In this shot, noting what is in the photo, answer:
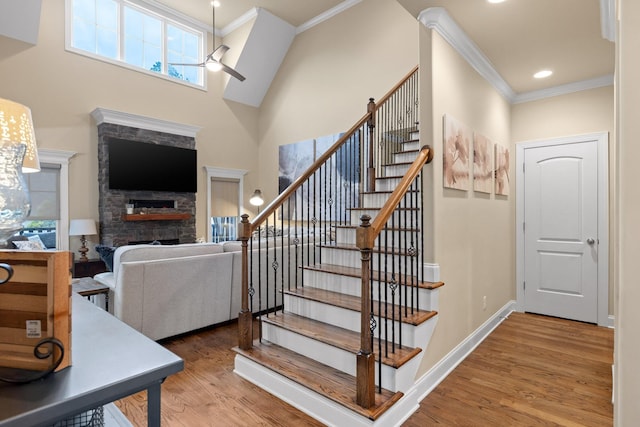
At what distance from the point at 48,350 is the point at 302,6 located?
7016mm

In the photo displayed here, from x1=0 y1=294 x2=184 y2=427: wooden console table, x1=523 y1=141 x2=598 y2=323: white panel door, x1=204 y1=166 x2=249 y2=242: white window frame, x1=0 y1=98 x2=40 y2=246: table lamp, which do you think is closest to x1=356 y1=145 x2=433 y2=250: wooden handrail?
x1=0 y1=294 x2=184 y2=427: wooden console table

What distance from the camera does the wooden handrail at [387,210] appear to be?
198 cm

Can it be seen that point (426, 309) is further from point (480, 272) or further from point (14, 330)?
point (14, 330)

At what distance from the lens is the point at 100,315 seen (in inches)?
46.4

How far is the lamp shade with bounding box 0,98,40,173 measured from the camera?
3.21ft

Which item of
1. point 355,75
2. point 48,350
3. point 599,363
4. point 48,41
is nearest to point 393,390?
point 48,350

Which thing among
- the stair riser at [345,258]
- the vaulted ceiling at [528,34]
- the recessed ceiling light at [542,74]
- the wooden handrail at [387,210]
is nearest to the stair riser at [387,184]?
the stair riser at [345,258]

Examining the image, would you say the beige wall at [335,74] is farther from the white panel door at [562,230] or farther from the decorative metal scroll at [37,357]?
the decorative metal scroll at [37,357]

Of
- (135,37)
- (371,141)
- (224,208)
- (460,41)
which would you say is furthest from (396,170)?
(135,37)

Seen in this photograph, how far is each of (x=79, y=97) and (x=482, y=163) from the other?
20.4 ft

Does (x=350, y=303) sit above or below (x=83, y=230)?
below

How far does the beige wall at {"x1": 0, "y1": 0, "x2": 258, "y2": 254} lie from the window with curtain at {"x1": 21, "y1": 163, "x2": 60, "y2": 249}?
0.21 m

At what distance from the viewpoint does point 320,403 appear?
85.4 inches

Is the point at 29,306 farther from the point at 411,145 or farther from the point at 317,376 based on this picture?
the point at 411,145
